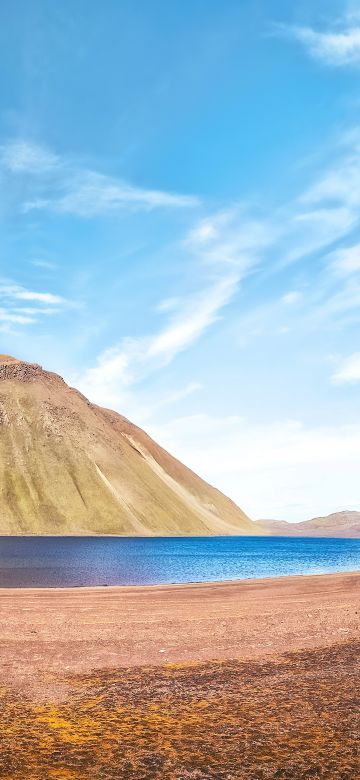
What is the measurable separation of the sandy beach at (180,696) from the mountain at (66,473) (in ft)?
396

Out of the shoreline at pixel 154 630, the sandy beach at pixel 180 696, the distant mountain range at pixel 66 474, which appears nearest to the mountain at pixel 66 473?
the distant mountain range at pixel 66 474

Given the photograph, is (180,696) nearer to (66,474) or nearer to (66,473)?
(66,474)

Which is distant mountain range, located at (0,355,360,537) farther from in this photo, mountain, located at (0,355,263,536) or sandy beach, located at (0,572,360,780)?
sandy beach, located at (0,572,360,780)

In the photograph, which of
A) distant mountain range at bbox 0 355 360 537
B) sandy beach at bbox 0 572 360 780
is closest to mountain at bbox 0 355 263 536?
distant mountain range at bbox 0 355 360 537

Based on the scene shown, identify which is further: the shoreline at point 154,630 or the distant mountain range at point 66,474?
the distant mountain range at point 66,474

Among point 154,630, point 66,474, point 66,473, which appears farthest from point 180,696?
point 66,473

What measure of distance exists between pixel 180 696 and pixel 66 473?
486ft

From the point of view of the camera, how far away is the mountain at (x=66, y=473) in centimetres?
14212

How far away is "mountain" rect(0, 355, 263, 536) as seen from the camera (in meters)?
142

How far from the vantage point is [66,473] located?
154 m

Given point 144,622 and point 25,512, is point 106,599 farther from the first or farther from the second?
point 25,512

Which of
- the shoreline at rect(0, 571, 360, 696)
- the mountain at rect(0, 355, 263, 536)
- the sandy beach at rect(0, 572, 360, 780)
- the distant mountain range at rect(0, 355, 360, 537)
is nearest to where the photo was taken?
the sandy beach at rect(0, 572, 360, 780)

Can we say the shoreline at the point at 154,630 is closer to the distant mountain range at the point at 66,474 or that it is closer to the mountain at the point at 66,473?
the mountain at the point at 66,473

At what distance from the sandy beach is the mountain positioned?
12081 cm
